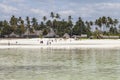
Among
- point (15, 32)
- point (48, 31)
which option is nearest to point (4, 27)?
point (15, 32)

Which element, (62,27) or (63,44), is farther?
(62,27)

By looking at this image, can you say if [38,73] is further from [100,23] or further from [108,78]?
[100,23]

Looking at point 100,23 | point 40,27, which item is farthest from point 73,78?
point 40,27

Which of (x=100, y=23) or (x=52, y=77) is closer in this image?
(x=52, y=77)

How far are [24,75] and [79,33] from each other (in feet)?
423

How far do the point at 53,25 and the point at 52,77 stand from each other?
133833 millimetres

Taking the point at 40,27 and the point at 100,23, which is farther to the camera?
the point at 40,27

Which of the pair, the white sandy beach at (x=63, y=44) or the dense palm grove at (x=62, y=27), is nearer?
the white sandy beach at (x=63, y=44)

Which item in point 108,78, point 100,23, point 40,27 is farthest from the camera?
point 40,27

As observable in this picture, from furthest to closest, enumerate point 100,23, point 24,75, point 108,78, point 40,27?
point 40,27
point 100,23
point 24,75
point 108,78

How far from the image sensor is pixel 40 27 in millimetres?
162125

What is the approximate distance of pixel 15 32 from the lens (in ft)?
493

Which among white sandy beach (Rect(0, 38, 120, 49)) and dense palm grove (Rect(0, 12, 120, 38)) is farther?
dense palm grove (Rect(0, 12, 120, 38))

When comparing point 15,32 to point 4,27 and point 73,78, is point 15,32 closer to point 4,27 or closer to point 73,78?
point 4,27
